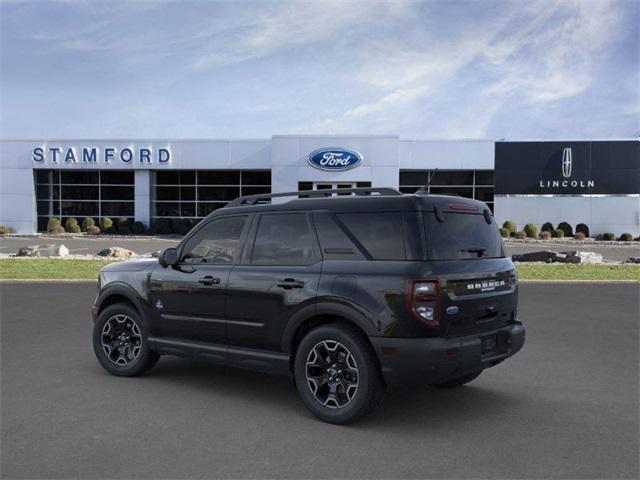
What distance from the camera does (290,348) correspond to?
17.5ft

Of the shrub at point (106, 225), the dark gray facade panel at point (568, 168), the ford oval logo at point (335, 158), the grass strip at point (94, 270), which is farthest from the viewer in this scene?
the shrub at point (106, 225)

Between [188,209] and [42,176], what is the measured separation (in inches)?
390

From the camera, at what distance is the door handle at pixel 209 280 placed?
5.84 metres

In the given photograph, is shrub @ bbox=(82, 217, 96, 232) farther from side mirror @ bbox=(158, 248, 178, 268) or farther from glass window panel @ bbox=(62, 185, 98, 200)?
side mirror @ bbox=(158, 248, 178, 268)

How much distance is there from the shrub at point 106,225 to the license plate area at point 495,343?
3556cm

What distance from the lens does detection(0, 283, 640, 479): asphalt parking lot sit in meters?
4.13

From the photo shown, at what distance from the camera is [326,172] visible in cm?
3612

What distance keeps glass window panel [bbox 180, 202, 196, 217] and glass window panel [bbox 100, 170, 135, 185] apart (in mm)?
3629

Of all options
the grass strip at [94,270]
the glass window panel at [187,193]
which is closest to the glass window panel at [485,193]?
the glass window panel at [187,193]

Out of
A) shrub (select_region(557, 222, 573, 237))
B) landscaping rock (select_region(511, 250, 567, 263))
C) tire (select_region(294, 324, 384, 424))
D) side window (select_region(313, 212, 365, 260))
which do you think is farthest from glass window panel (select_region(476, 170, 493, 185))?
tire (select_region(294, 324, 384, 424))

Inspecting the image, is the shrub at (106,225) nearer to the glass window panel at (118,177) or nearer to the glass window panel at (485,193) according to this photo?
the glass window panel at (118,177)

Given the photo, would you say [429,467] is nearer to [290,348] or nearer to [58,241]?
[290,348]

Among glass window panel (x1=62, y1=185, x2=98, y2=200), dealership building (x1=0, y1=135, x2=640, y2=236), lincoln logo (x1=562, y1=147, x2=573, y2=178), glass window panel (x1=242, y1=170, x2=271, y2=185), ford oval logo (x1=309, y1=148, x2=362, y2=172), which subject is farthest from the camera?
glass window panel (x1=62, y1=185, x2=98, y2=200)

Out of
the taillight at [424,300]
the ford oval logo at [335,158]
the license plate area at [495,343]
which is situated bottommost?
the license plate area at [495,343]
